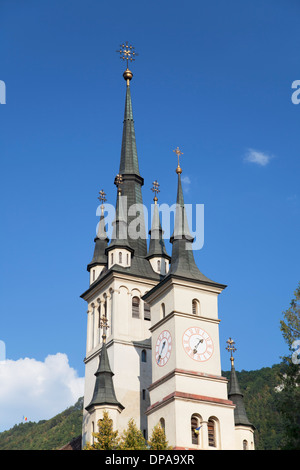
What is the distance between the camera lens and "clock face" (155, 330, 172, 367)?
167 ft

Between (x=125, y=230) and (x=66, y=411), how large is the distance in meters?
90.9

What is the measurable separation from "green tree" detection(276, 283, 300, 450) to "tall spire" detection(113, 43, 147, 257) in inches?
1045

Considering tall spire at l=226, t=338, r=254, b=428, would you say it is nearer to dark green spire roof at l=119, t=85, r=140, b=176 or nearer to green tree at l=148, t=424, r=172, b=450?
green tree at l=148, t=424, r=172, b=450

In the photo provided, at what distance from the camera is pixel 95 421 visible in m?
51.1

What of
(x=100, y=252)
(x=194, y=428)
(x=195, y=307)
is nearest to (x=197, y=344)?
(x=195, y=307)

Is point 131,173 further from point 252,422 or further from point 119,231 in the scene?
point 252,422

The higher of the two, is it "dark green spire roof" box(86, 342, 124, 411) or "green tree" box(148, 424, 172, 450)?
"dark green spire roof" box(86, 342, 124, 411)

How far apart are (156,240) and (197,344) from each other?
1806cm

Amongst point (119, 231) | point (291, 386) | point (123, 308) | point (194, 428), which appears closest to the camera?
point (291, 386)

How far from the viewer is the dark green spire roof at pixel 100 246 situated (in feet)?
221

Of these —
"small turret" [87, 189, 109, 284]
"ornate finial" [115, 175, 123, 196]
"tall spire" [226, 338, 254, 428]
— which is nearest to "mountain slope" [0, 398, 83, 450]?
"small turret" [87, 189, 109, 284]

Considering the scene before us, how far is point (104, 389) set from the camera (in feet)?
172
